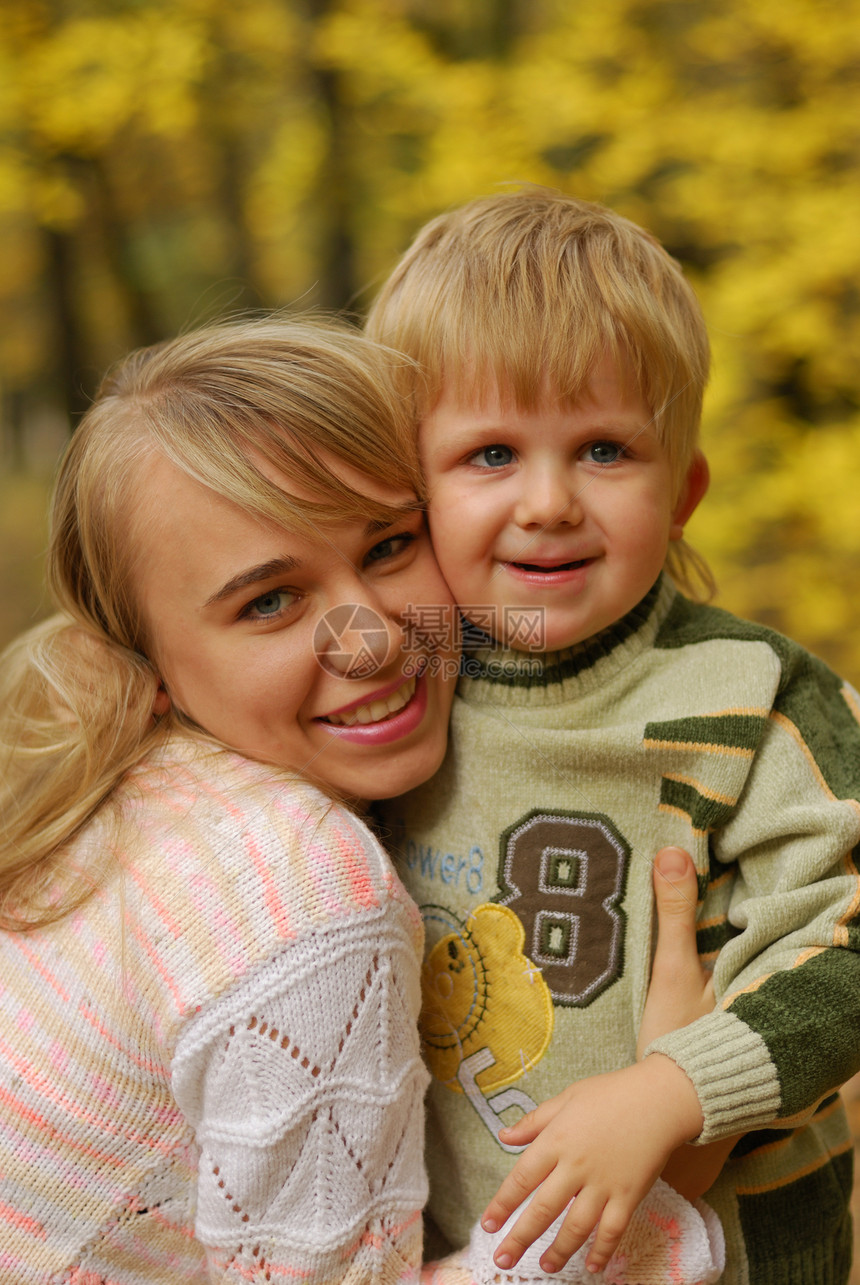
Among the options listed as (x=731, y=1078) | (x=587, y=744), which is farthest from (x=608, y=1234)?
(x=587, y=744)

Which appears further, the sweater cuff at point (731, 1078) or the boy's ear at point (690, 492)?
the boy's ear at point (690, 492)

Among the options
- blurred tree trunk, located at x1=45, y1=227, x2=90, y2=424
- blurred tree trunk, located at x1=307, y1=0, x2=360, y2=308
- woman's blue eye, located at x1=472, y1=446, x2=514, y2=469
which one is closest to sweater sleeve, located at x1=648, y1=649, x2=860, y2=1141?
woman's blue eye, located at x1=472, y1=446, x2=514, y2=469

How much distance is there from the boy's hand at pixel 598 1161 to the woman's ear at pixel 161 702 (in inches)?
28.3

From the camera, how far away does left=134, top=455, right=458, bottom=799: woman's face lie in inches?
51.5

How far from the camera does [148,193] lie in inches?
190

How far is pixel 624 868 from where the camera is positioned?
1438mm

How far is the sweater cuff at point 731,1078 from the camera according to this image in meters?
1.21

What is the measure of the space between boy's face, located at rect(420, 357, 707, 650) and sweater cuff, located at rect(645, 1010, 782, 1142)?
55 centimetres

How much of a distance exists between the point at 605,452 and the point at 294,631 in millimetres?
487

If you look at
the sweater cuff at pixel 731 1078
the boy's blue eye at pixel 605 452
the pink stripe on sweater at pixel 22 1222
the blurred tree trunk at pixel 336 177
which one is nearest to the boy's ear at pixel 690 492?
the boy's blue eye at pixel 605 452

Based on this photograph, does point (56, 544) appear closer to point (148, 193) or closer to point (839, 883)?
point (839, 883)

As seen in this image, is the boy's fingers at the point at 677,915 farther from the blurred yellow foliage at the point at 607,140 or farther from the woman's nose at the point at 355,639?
the blurred yellow foliage at the point at 607,140

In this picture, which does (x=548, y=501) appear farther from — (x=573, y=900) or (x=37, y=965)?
(x=37, y=965)

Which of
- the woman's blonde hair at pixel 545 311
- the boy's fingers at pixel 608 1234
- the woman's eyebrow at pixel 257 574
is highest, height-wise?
the woman's blonde hair at pixel 545 311
